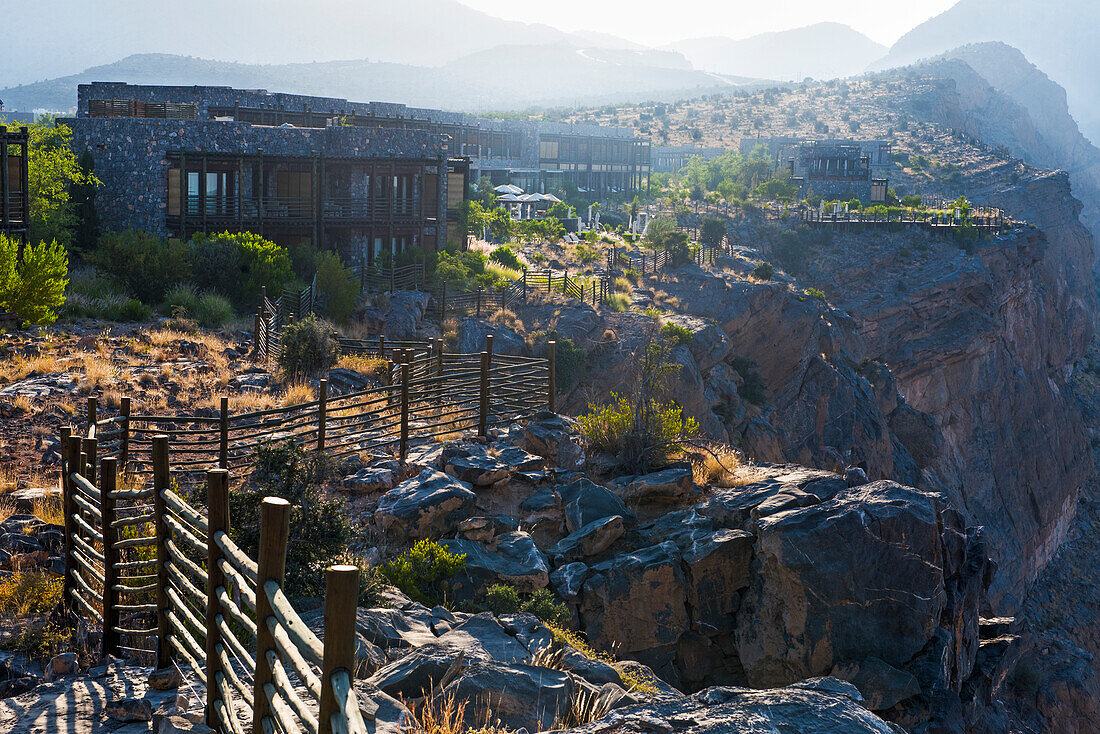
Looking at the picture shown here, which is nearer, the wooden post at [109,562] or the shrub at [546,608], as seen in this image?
the wooden post at [109,562]

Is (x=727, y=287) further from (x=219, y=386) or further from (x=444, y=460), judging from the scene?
(x=444, y=460)

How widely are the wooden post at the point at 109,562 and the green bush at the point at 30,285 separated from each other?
17652 millimetres

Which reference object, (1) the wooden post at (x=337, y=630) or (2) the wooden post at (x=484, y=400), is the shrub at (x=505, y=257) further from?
(1) the wooden post at (x=337, y=630)

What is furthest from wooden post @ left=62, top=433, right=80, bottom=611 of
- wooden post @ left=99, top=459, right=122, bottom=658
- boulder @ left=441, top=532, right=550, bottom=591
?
boulder @ left=441, top=532, right=550, bottom=591

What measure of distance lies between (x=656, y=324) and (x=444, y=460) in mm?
21342

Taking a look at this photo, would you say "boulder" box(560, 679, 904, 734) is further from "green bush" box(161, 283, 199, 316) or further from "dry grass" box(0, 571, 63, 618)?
"green bush" box(161, 283, 199, 316)

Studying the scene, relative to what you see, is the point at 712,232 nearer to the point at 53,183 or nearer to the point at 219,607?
the point at 53,183

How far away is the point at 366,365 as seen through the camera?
22641mm

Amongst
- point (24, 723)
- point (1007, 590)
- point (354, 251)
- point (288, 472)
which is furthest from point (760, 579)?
point (1007, 590)

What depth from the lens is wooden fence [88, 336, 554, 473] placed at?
1379 centimetres

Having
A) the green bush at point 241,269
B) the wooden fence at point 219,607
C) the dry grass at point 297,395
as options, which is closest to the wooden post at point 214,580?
the wooden fence at point 219,607

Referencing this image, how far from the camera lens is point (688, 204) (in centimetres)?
6738

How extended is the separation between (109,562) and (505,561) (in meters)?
5.52

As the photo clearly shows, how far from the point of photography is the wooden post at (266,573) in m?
4.05
